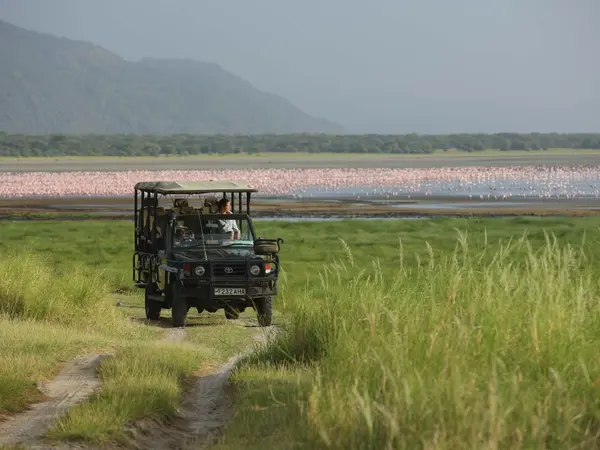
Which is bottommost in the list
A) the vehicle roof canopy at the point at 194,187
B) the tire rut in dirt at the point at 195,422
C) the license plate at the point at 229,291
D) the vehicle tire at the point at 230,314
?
the vehicle tire at the point at 230,314

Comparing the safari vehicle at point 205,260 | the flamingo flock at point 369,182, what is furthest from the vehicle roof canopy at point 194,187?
the flamingo flock at point 369,182

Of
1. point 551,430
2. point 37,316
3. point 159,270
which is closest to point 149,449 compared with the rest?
point 551,430

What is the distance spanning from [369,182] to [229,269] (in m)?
82.7

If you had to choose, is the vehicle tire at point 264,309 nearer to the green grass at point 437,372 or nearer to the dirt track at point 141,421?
the dirt track at point 141,421

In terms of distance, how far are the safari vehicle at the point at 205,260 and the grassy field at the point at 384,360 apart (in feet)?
2.28

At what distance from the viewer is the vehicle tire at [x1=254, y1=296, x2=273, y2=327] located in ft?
79.5

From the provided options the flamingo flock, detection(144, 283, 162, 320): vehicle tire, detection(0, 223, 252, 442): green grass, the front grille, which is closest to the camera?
detection(0, 223, 252, 442): green grass

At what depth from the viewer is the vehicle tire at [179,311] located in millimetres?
24234

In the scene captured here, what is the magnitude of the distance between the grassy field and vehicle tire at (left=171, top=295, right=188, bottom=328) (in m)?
0.67

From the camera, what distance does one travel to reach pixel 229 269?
23578mm

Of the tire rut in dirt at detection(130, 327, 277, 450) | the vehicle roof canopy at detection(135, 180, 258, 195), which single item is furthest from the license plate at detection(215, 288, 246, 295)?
the tire rut in dirt at detection(130, 327, 277, 450)

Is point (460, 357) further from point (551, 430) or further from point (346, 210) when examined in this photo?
point (346, 210)

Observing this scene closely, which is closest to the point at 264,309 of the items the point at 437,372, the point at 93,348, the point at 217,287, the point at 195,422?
the point at 217,287

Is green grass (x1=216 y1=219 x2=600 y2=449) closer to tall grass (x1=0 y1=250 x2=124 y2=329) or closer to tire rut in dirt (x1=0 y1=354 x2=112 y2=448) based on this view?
tire rut in dirt (x1=0 y1=354 x2=112 y2=448)
